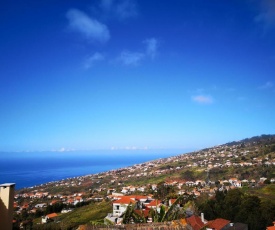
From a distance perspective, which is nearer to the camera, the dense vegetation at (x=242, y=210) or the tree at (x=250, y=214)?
the tree at (x=250, y=214)

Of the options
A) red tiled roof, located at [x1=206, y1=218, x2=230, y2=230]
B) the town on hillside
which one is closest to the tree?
the town on hillside

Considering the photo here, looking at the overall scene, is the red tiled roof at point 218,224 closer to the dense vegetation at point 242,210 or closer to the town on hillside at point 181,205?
the town on hillside at point 181,205

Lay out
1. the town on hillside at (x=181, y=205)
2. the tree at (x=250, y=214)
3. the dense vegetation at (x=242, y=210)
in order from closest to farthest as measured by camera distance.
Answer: the town on hillside at (x=181, y=205) → the tree at (x=250, y=214) → the dense vegetation at (x=242, y=210)

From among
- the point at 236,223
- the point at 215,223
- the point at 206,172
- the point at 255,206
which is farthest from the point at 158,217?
the point at 206,172

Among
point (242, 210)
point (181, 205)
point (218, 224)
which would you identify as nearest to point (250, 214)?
point (242, 210)

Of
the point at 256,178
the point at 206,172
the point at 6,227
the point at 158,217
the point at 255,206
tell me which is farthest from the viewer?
the point at 206,172

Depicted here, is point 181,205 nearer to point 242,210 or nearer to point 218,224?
point 242,210

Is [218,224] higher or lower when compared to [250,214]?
higher

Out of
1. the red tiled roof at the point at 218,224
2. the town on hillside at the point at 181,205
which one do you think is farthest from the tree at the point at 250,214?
the red tiled roof at the point at 218,224

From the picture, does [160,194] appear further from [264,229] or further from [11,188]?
[11,188]

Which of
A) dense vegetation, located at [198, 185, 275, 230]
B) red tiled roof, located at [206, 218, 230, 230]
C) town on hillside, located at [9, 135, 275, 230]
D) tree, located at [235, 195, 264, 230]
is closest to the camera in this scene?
town on hillside, located at [9, 135, 275, 230]

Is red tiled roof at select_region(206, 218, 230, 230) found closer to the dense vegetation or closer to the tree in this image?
the tree
